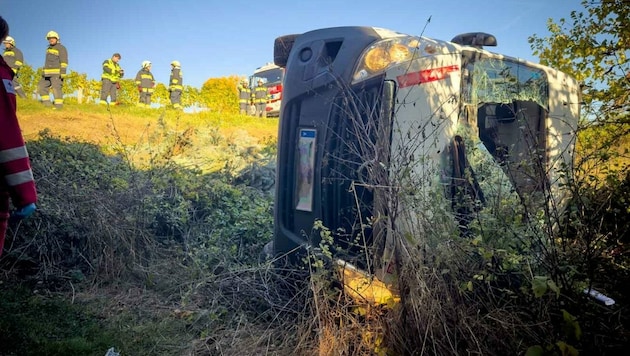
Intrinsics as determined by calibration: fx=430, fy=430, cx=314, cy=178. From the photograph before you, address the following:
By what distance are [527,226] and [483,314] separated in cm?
49

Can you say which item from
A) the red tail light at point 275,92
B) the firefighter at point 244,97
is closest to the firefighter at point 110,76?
the red tail light at point 275,92

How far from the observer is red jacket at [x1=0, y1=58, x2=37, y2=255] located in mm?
2348

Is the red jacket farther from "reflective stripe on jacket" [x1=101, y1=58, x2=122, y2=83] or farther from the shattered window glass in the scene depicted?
"reflective stripe on jacket" [x1=101, y1=58, x2=122, y2=83]

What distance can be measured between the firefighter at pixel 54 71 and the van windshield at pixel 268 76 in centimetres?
1093

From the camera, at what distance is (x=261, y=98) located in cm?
2341

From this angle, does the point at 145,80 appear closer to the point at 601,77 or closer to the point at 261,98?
the point at 261,98

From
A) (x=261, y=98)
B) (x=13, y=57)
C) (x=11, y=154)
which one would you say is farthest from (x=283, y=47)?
(x=261, y=98)

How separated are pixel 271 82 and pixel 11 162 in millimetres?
21609

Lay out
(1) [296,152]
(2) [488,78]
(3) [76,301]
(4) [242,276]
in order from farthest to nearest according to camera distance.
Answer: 1. (3) [76,301]
2. (4) [242,276]
3. (1) [296,152]
4. (2) [488,78]

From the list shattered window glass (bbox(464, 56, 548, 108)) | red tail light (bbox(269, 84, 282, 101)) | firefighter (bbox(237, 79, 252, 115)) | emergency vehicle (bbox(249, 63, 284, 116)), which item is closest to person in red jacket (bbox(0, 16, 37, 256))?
shattered window glass (bbox(464, 56, 548, 108))

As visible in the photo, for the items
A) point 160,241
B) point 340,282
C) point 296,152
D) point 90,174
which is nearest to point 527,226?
point 340,282

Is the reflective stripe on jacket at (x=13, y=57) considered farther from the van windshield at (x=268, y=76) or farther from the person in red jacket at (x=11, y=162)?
the person in red jacket at (x=11, y=162)

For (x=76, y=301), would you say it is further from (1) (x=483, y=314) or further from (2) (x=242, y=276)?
(1) (x=483, y=314)

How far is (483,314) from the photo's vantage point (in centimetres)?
217
